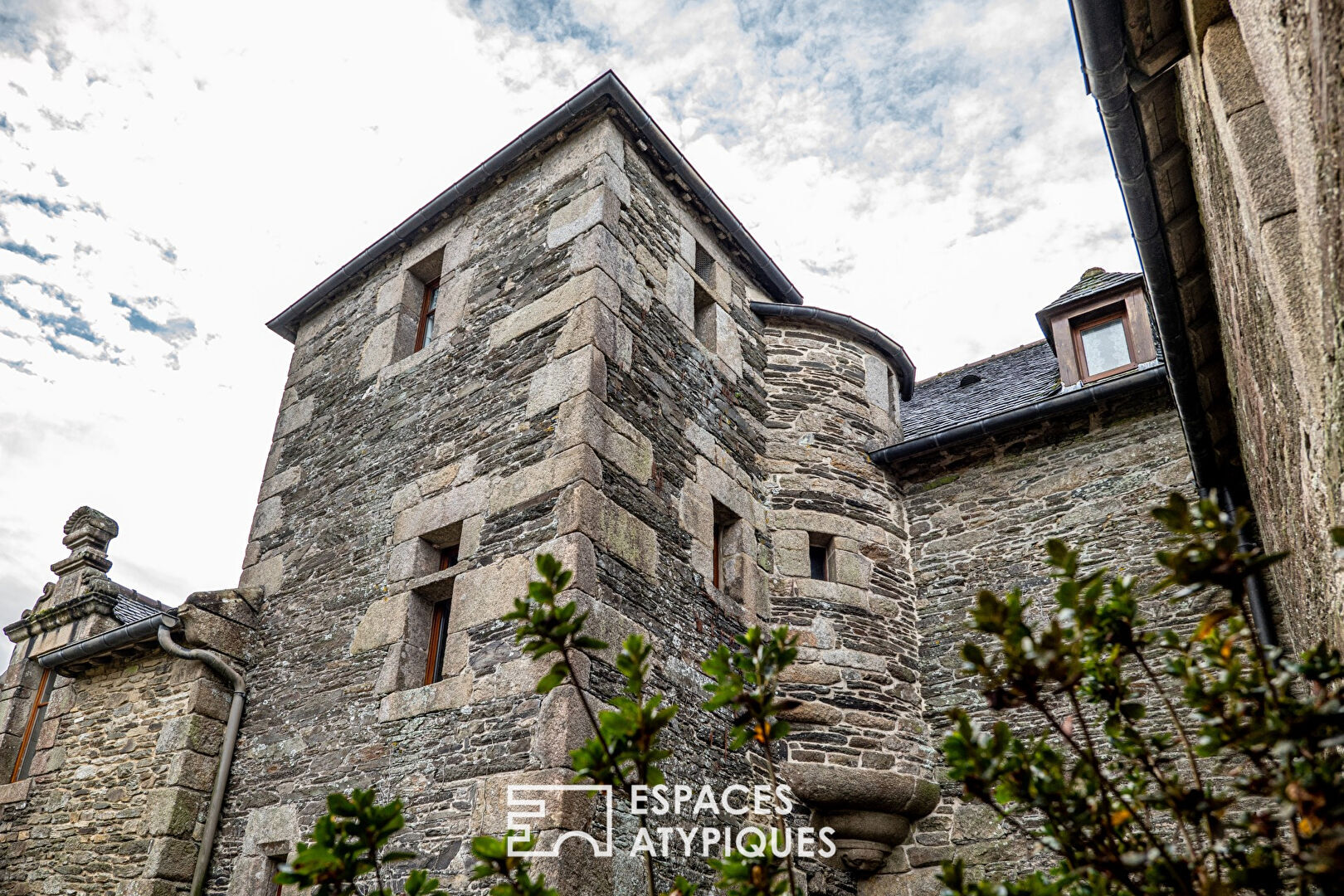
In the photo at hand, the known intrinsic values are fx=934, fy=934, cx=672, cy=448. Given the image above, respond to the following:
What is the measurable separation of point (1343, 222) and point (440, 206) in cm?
709

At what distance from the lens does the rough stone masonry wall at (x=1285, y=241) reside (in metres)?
1.95

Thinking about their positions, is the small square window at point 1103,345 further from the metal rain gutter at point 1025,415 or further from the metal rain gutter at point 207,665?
the metal rain gutter at point 207,665

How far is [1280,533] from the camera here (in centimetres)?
404

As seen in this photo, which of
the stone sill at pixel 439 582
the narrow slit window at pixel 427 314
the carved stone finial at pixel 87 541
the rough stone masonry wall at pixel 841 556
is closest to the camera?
the stone sill at pixel 439 582

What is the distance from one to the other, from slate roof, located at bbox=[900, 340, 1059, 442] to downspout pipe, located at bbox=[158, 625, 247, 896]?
5545mm

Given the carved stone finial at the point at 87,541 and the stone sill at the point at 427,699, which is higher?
the carved stone finial at the point at 87,541

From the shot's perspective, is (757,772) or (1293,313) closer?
(1293,313)

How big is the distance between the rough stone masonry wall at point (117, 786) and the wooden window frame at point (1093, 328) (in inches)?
287

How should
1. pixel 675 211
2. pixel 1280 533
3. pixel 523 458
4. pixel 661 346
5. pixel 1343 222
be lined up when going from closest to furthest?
pixel 1343 222, pixel 1280 533, pixel 523 458, pixel 661 346, pixel 675 211

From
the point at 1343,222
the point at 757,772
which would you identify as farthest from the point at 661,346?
the point at 1343,222

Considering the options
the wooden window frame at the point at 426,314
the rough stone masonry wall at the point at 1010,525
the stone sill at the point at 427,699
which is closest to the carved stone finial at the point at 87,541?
the wooden window frame at the point at 426,314

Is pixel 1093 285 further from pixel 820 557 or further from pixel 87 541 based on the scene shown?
pixel 87 541

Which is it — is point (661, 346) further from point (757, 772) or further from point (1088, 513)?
point (1088, 513)

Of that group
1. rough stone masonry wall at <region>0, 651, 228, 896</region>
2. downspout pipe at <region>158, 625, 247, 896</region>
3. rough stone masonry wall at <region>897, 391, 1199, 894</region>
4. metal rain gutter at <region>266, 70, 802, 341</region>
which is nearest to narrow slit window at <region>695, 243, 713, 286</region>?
metal rain gutter at <region>266, 70, 802, 341</region>
